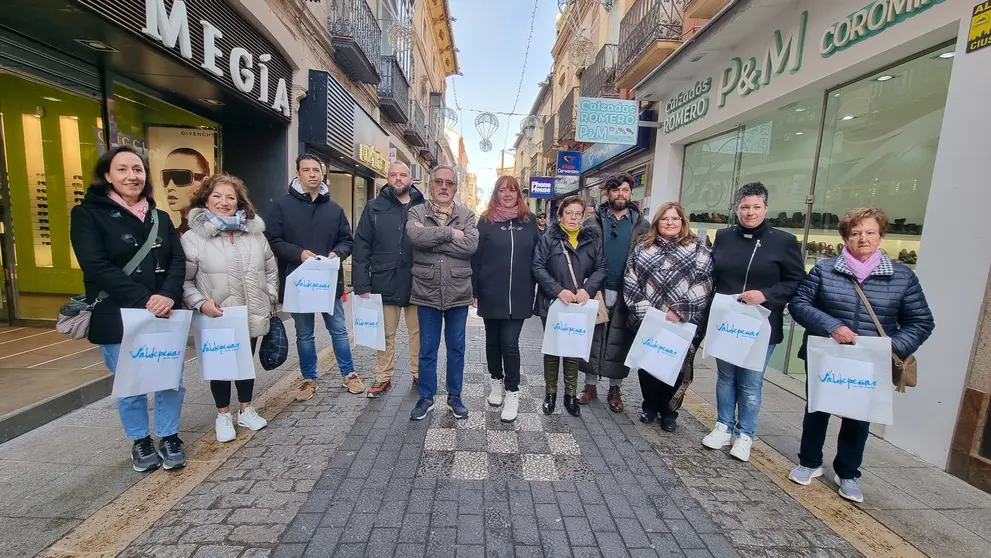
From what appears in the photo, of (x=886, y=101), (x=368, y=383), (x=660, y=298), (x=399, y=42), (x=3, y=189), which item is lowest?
(x=368, y=383)

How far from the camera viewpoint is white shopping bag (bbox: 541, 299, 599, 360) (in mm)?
3316

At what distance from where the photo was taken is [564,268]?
346 cm

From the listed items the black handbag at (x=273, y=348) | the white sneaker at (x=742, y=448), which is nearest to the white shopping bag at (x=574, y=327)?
the white sneaker at (x=742, y=448)

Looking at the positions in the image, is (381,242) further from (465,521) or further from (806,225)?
(806,225)

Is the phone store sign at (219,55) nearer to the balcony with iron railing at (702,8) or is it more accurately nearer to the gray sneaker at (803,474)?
the gray sneaker at (803,474)

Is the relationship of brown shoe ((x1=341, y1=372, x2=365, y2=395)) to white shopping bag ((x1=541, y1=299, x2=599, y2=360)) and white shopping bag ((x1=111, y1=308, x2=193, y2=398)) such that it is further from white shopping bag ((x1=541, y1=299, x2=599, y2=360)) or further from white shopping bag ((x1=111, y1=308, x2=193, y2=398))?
white shopping bag ((x1=541, y1=299, x2=599, y2=360))

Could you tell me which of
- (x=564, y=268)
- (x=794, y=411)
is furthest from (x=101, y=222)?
(x=794, y=411)

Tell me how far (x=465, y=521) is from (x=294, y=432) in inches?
66.9

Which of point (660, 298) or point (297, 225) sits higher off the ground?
point (297, 225)

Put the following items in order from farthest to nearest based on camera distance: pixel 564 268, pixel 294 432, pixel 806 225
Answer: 1. pixel 806 225
2. pixel 564 268
3. pixel 294 432

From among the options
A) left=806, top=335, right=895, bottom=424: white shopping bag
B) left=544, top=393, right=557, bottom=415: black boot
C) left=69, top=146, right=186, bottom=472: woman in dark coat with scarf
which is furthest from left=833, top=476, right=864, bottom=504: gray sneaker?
left=69, top=146, right=186, bottom=472: woman in dark coat with scarf

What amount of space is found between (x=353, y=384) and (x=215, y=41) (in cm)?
423

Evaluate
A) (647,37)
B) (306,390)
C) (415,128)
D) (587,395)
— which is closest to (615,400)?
(587,395)

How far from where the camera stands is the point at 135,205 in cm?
257
